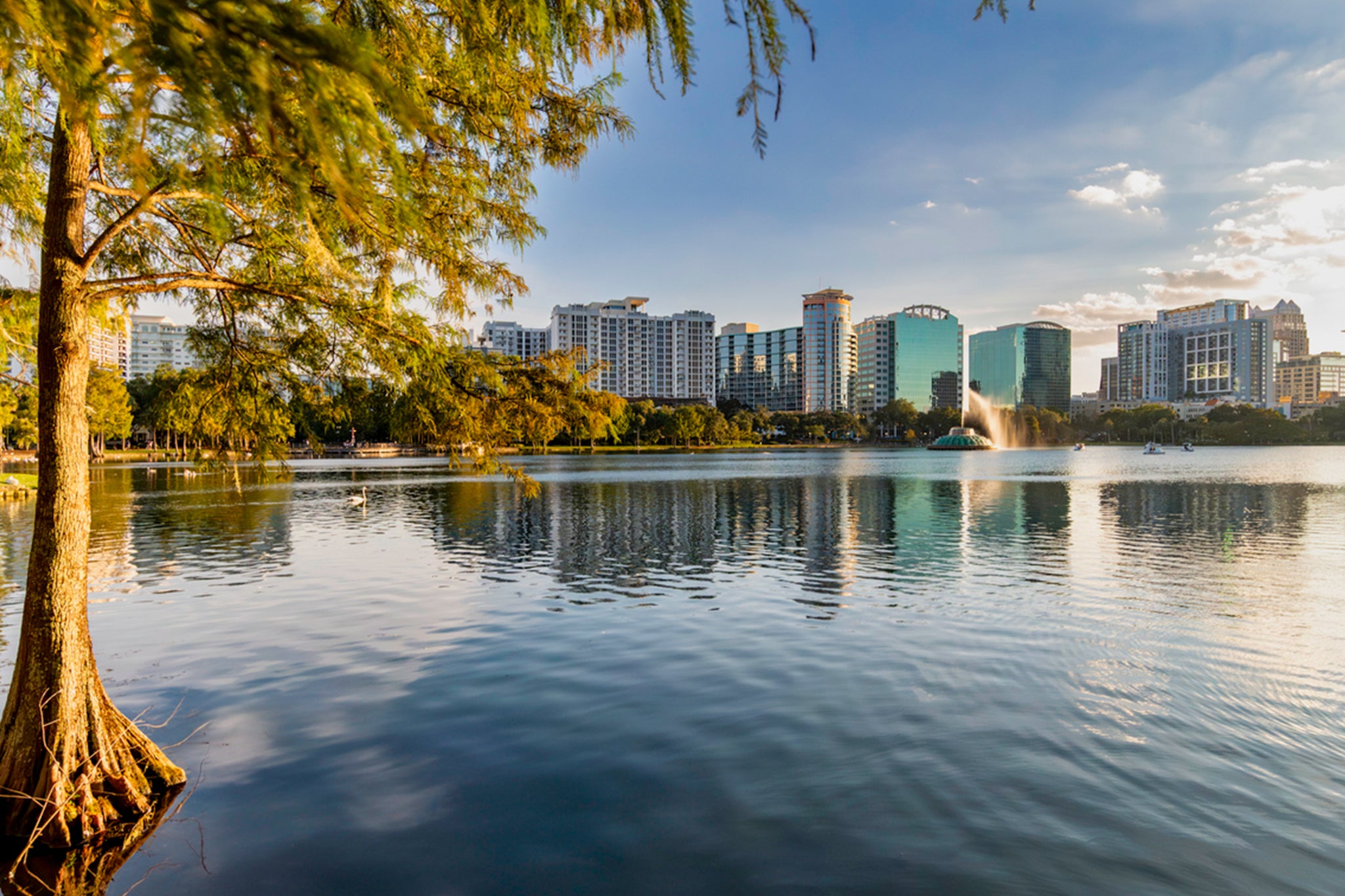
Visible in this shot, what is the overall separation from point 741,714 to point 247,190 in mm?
9401

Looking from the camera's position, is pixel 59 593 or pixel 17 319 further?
pixel 17 319

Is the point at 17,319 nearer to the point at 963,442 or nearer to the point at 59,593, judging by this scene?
the point at 59,593

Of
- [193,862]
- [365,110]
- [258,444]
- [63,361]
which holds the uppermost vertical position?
[365,110]

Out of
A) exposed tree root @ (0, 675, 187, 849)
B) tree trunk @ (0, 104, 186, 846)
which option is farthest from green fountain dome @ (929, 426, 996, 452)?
tree trunk @ (0, 104, 186, 846)

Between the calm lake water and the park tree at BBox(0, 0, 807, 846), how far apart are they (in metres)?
2.20

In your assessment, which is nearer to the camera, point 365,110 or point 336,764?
point 365,110

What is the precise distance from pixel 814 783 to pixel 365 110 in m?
8.53

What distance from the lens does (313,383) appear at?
Answer: 30.4 feet

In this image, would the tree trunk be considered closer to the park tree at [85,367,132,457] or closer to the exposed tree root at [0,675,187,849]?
the exposed tree root at [0,675,187,849]

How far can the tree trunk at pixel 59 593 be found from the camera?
648cm

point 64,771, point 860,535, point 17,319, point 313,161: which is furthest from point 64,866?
point 860,535

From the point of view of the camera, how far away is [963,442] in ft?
594

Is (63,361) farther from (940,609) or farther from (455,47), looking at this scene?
(940,609)

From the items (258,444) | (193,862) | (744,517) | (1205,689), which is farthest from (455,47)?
(744,517)
